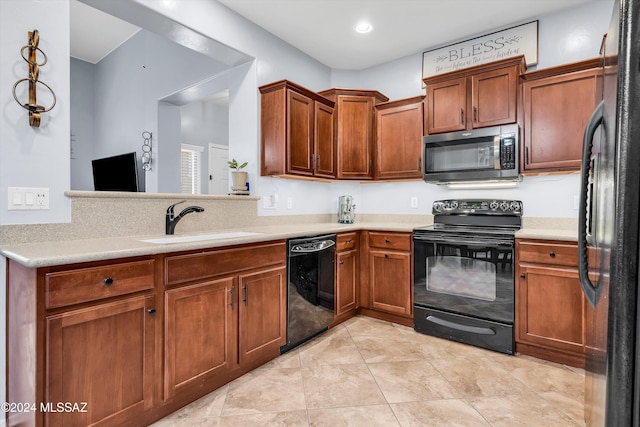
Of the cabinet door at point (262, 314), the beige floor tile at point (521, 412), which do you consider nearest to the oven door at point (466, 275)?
the beige floor tile at point (521, 412)

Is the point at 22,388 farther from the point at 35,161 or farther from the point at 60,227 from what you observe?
the point at 35,161

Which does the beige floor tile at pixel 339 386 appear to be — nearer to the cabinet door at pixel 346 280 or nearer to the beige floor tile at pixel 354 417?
the beige floor tile at pixel 354 417

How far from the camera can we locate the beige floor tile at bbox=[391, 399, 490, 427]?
1.74 metres

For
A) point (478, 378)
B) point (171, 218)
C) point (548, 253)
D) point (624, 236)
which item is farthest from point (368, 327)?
point (624, 236)

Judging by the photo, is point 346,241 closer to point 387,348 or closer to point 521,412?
point 387,348

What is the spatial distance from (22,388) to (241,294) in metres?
1.06

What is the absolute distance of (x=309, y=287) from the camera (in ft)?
8.72

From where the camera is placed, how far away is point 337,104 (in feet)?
11.6

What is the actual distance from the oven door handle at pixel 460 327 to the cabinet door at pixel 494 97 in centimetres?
170

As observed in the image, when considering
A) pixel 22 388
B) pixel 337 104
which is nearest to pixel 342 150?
pixel 337 104

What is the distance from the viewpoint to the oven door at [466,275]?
8.33ft

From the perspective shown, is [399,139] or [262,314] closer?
[262,314]

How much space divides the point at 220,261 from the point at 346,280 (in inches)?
58.6

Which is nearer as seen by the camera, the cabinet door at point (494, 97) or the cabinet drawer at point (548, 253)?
the cabinet drawer at point (548, 253)
